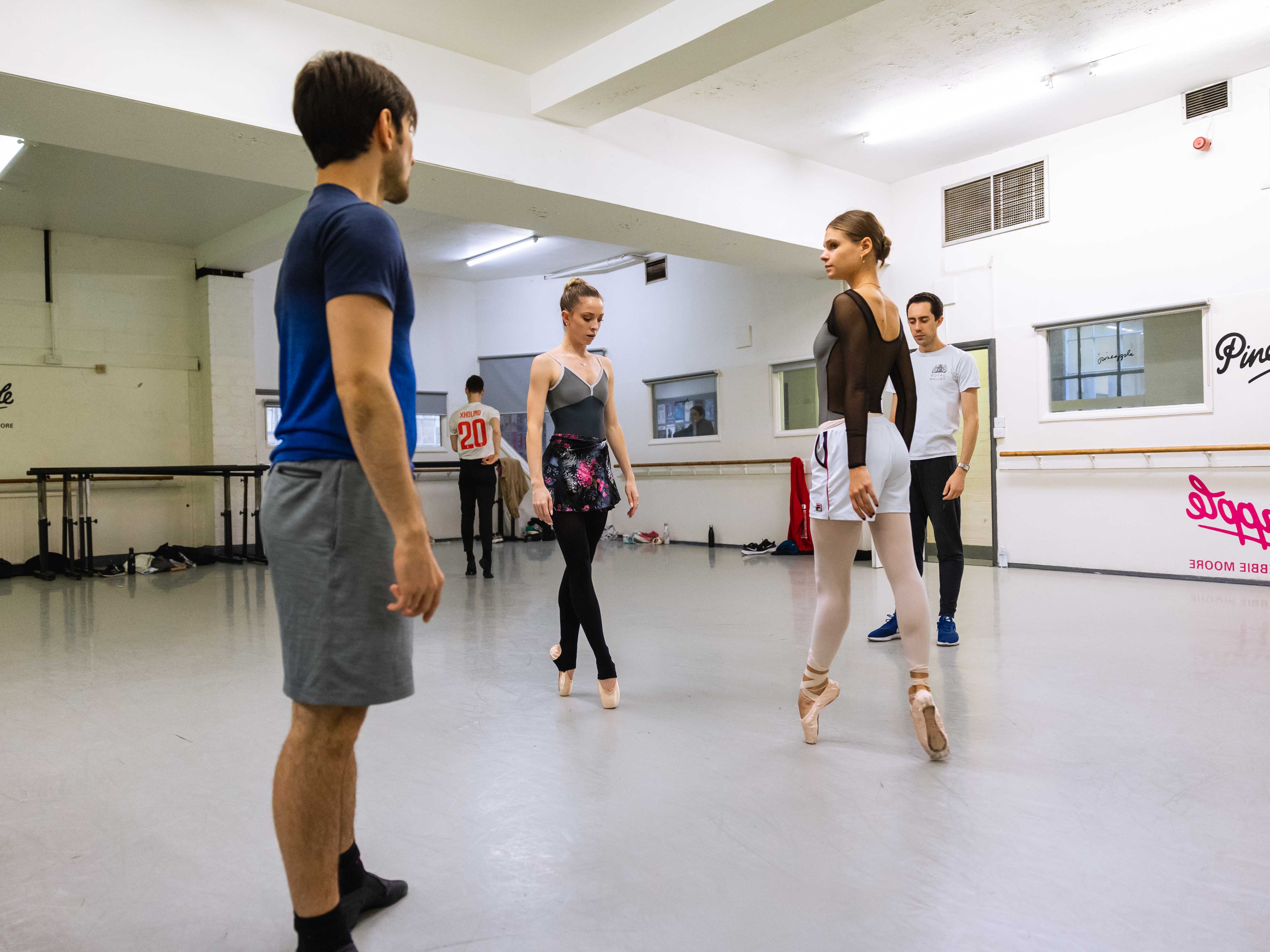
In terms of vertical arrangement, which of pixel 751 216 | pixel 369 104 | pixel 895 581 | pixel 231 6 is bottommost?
pixel 895 581

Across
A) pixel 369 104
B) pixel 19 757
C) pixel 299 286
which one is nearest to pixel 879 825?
pixel 299 286

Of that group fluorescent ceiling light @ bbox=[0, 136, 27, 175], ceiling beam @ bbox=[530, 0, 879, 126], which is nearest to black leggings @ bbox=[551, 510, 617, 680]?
ceiling beam @ bbox=[530, 0, 879, 126]

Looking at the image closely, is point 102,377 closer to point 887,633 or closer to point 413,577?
point 887,633

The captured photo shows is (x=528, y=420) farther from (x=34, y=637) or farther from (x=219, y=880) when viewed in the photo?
(x=34, y=637)

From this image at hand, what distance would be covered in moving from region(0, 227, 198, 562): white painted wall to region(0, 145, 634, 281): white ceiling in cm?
31

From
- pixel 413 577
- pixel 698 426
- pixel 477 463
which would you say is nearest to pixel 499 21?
pixel 477 463

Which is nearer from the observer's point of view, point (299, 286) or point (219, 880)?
point (299, 286)

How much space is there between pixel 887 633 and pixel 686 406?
652 centimetres

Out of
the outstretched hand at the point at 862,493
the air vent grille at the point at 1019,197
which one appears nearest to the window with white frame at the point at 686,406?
the air vent grille at the point at 1019,197

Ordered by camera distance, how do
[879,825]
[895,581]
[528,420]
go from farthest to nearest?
[528,420], [895,581], [879,825]

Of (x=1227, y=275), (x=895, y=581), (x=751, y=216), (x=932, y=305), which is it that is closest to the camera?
(x=895, y=581)

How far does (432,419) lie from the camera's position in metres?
11.9

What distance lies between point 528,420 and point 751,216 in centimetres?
420

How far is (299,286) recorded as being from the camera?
4.05 ft
